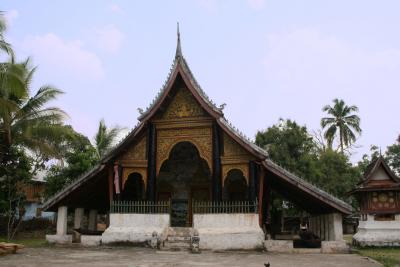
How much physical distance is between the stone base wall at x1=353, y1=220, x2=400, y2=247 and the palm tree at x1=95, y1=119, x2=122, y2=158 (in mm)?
21366

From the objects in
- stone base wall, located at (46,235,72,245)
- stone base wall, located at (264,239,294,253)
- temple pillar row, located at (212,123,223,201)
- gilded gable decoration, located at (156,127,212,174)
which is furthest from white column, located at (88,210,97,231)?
stone base wall, located at (264,239,294,253)

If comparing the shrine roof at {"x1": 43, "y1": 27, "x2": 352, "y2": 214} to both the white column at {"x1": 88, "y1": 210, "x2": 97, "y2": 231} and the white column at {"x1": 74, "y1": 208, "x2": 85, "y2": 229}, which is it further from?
the white column at {"x1": 88, "y1": 210, "x2": 97, "y2": 231}

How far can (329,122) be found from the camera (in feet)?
157

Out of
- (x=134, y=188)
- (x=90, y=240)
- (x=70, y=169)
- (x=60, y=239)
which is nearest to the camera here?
(x=90, y=240)

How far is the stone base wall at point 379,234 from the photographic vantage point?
63.4 feet

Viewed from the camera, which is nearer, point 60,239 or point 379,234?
point 60,239

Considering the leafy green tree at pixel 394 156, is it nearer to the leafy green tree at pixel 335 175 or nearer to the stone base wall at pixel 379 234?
the leafy green tree at pixel 335 175

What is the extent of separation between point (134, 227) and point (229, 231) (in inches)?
144

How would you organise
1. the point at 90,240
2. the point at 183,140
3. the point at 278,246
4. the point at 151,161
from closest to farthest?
1. the point at 278,246
2. the point at 90,240
3. the point at 151,161
4. the point at 183,140

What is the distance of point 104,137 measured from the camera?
35094 millimetres

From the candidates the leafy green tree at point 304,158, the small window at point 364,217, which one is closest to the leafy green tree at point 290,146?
the leafy green tree at point 304,158

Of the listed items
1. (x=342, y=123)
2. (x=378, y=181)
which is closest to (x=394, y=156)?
(x=342, y=123)

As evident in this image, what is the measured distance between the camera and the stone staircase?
15227 millimetres

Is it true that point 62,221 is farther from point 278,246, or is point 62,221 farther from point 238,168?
point 278,246
